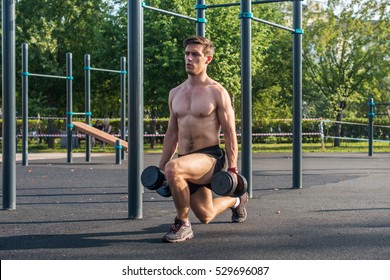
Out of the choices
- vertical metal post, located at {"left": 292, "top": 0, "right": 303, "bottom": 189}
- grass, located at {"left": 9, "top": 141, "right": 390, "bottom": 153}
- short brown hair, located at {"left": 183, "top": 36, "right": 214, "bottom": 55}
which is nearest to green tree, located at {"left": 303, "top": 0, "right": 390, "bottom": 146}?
grass, located at {"left": 9, "top": 141, "right": 390, "bottom": 153}

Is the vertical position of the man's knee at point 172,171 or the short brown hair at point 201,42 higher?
the short brown hair at point 201,42

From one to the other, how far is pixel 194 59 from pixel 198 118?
0.52 m

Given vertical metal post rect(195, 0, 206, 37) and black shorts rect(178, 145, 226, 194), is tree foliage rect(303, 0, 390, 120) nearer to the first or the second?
vertical metal post rect(195, 0, 206, 37)

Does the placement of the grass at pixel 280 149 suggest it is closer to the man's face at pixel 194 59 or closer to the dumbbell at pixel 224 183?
the man's face at pixel 194 59

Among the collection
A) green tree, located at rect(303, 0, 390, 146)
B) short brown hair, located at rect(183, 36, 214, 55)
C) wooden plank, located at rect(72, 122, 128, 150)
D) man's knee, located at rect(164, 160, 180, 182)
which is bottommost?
man's knee, located at rect(164, 160, 180, 182)

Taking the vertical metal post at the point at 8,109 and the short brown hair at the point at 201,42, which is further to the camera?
the vertical metal post at the point at 8,109

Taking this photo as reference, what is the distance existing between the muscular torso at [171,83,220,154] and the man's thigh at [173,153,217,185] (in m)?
0.19

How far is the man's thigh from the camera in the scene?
6.35 metres

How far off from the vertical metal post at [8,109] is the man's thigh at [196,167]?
11.0ft

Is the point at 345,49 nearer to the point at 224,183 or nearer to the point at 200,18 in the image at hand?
the point at 200,18

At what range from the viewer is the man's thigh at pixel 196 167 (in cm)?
635

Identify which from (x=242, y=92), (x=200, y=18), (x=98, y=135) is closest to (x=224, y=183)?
(x=242, y=92)

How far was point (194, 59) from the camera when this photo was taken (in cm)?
673

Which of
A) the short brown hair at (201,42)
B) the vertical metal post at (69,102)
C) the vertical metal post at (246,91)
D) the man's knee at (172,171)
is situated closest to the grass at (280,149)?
the vertical metal post at (69,102)
